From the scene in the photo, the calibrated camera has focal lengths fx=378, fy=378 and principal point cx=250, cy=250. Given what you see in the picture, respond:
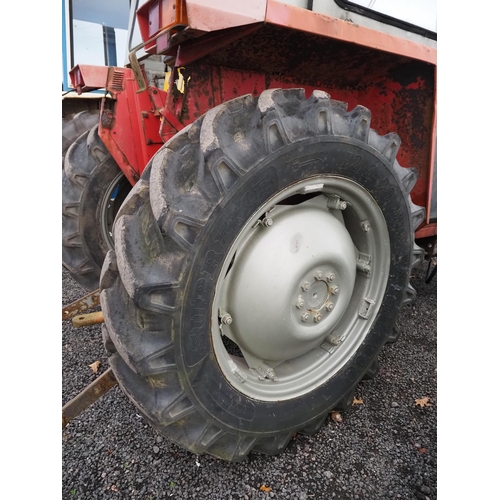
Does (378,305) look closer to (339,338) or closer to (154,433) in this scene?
(339,338)

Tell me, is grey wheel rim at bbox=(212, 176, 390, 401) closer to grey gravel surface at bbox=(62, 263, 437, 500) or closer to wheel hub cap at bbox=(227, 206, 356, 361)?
wheel hub cap at bbox=(227, 206, 356, 361)

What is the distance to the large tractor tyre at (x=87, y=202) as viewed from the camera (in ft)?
8.75

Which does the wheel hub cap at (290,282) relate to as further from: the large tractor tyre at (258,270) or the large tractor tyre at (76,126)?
the large tractor tyre at (76,126)

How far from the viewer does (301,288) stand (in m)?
1.58

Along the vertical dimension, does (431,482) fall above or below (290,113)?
below

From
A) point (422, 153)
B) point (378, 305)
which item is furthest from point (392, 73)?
point (378, 305)

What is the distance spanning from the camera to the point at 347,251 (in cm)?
174

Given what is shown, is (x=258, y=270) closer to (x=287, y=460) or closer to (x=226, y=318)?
(x=226, y=318)

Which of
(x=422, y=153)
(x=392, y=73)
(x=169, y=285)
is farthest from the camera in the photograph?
(x=422, y=153)

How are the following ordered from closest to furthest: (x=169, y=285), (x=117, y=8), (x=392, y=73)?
1. (x=169, y=285)
2. (x=392, y=73)
3. (x=117, y=8)

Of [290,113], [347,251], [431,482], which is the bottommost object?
[431,482]

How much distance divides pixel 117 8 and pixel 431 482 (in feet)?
18.3

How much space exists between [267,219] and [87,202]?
67.8 inches

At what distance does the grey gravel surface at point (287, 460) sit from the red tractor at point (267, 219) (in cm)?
14
